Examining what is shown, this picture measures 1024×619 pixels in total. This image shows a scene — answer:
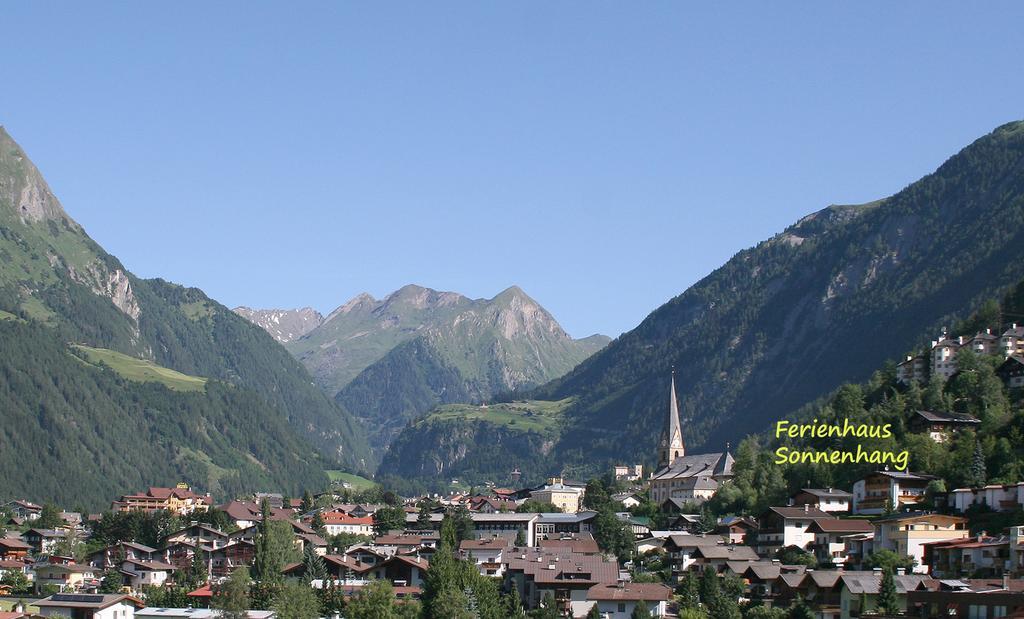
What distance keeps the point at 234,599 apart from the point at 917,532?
4773cm

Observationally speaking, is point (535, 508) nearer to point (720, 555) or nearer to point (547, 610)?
point (720, 555)

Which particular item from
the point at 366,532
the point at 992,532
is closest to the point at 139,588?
the point at 366,532

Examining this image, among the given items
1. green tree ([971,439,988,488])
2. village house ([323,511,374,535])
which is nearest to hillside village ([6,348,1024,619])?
green tree ([971,439,988,488])

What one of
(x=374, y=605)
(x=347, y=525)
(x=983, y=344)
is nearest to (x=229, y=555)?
(x=347, y=525)

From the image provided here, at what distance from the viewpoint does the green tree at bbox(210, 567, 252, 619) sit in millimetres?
106250

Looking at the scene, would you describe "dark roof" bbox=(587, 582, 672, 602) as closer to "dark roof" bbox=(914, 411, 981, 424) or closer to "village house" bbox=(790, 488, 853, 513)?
"village house" bbox=(790, 488, 853, 513)

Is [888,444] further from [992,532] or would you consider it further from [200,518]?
[200,518]

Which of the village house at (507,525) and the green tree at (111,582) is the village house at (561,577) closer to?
the green tree at (111,582)

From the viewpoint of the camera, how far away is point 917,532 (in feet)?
376

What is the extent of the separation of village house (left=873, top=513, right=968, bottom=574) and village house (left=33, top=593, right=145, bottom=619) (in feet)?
178

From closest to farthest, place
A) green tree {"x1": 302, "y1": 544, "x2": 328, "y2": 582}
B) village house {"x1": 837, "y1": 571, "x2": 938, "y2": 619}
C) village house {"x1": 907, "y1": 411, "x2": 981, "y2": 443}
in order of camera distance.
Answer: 1. village house {"x1": 837, "y1": 571, "x2": 938, "y2": 619}
2. green tree {"x1": 302, "y1": 544, "x2": 328, "y2": 582}
3. village house {"x1": 907, "y1": 411, "x2": 981, "y2": 443}

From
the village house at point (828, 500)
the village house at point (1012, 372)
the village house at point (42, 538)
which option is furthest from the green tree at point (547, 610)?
the village house at point (42, 538)

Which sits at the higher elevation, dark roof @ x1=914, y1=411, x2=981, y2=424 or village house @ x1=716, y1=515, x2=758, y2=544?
dark roof @ x1=914, y1=411, x2=981, y2=424

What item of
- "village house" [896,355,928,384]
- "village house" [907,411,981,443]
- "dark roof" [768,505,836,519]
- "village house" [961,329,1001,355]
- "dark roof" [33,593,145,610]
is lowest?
"dark roof" [33,593,145,610]
